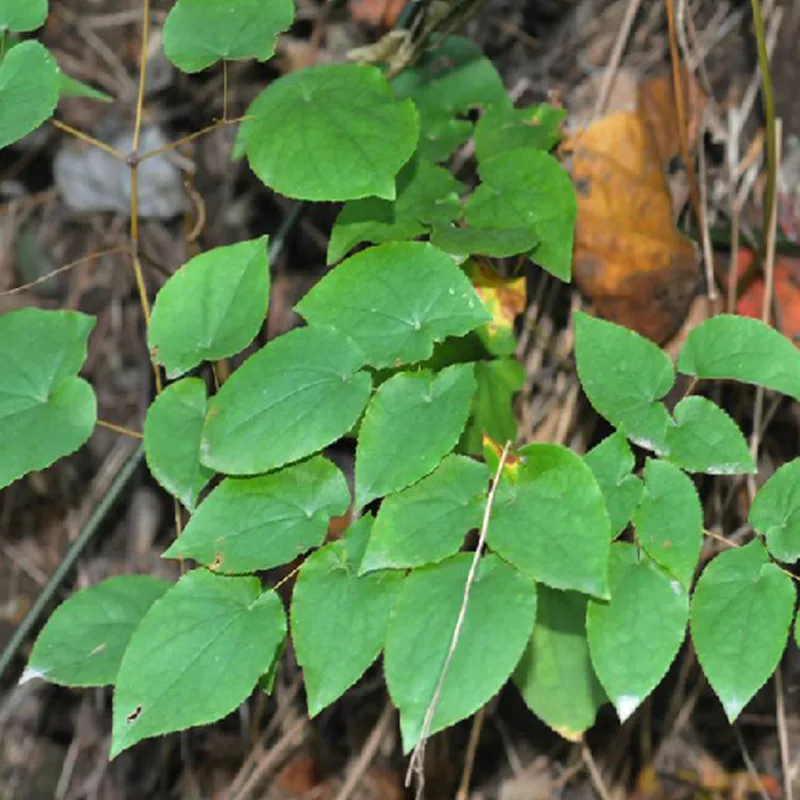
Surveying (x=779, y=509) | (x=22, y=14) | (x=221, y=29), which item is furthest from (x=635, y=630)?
(x=22, y=14)

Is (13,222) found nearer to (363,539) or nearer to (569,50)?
(569,50)

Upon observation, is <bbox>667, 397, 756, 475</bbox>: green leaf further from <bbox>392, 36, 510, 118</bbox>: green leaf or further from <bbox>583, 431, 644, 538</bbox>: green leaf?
<bbox>392, 36, 510, 118</bbox>: green leaf

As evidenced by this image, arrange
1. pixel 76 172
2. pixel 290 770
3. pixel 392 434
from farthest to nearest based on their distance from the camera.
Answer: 1. pixel 76 172
2. pixel 290 770
3. pixel 392 434

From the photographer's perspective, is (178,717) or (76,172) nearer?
(178,717)

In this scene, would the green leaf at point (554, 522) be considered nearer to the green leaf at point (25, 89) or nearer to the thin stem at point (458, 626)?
the thin stem at point (458, 626)

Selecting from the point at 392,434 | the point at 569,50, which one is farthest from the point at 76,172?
the point at 392,434

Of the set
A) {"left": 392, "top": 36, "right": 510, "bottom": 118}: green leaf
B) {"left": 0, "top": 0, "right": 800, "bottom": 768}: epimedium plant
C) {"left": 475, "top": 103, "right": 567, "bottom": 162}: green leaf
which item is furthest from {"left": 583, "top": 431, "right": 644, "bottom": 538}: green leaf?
{"left": 392, "top": 36, "right": 510, "bottom": 118}: green leaf
